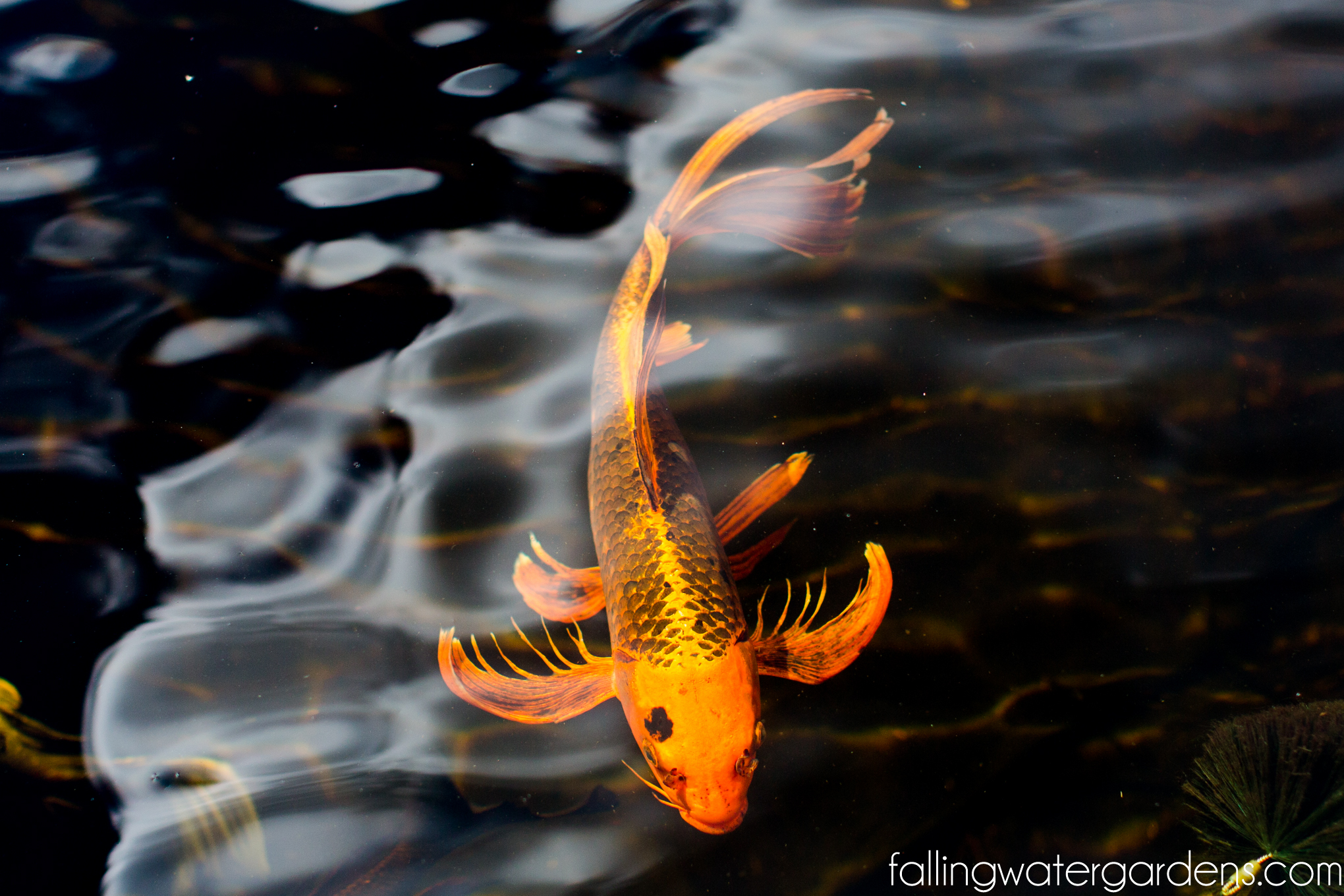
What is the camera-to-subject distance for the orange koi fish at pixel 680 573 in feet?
3.90

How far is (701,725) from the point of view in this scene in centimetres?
119

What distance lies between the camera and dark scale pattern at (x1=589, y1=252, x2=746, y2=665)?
1.18 m

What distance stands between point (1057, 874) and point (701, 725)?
0.89m

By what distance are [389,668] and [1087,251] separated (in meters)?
1.81

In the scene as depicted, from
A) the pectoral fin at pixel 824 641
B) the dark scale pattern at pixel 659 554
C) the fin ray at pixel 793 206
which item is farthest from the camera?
the fin ray at pixel 793 206

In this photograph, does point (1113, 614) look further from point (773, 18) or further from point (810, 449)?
point (773, 18)

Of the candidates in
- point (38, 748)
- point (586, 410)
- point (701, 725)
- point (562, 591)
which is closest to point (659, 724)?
point (701, 725)

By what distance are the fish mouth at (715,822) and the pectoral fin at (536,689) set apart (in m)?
0.25

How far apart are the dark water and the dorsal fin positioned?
161 millimetres

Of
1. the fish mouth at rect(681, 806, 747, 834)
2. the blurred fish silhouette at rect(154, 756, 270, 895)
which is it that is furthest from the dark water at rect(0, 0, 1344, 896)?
the fish mouth at rect(681, 806, 747, 834)

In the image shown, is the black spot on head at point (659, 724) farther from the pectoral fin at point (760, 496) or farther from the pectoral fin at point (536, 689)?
the pectoral fin at point (760, 496)

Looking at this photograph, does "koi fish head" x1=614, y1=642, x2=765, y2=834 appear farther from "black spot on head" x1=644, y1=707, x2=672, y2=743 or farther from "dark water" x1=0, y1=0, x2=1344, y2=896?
"dark water" x1=0, y1=0, x2=1344, y2=896

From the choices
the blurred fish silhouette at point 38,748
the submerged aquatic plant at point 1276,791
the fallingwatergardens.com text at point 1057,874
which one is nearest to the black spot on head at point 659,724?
the fallingwatergardens.com text at point 1057,874

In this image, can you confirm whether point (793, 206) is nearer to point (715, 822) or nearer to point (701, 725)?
point (701, 725)
